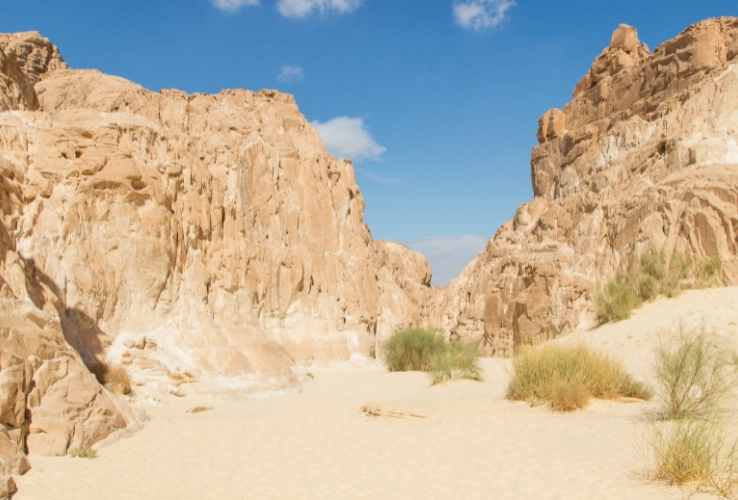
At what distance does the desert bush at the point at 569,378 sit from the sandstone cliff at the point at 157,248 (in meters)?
8.35

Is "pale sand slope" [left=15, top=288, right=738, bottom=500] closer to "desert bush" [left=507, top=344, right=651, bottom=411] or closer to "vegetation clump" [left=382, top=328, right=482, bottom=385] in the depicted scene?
"desert bush" [left=507, top=344, right=651, bottom=411]

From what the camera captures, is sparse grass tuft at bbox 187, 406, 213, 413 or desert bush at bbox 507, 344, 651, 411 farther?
sparse grass tuft at bbox 187, 406, 213, 413

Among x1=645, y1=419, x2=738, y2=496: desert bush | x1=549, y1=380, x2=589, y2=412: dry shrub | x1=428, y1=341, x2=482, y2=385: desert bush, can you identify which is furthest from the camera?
x1=428, y1=341, x2=482, y2=385: desert bush

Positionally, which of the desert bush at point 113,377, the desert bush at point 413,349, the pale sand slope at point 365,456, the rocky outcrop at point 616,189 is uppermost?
the rocky outcrop at point 616,189

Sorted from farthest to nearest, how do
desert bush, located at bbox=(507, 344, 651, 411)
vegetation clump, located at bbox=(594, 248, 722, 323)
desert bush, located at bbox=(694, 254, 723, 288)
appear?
1. desert bush, located at bbox=(694, 254, 723, 288)
2. vegetation clump, located at bbox=(594, 248, 722, 323)
3. desert bush, located at bbox=(507, 344, 651, 411)

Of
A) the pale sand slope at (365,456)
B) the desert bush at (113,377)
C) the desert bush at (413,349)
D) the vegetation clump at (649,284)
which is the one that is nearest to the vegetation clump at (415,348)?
the desert bush at (413,349)

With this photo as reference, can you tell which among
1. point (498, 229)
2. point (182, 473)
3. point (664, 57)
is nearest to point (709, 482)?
point (182, 473)

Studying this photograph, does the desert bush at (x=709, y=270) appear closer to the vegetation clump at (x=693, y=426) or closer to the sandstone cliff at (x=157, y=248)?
the vegetation clump at (x=693, y=426)

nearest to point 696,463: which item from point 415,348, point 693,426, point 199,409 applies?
point 693,426

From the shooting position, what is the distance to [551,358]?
512 inches

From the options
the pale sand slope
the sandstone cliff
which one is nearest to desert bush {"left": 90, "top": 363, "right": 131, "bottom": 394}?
the sandstone cliff

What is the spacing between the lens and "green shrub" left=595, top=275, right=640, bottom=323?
21241 mm

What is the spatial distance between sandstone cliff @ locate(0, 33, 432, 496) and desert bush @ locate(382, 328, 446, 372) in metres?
5.17

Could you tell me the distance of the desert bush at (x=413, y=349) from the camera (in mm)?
27641
